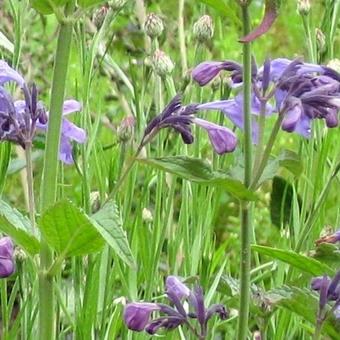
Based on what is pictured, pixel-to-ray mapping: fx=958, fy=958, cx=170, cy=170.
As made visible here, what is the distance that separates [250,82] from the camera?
81 cm

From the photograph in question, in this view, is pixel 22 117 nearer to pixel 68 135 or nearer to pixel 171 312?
pixel 68 135

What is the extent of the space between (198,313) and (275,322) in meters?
0.43

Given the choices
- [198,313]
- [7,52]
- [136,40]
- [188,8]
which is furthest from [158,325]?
[188,8]

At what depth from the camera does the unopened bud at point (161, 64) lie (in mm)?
1260

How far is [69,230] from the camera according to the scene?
30.3 inches

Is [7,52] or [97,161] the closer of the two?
[97,161]

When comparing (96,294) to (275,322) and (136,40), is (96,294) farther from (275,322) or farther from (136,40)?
(136,40)

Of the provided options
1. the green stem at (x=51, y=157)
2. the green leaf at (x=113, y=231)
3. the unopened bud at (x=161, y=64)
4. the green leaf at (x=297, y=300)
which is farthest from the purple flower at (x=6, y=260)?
the unopened bud at (x=161, y=64)

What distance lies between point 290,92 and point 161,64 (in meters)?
0.44

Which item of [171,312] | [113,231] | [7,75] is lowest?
[171,312]

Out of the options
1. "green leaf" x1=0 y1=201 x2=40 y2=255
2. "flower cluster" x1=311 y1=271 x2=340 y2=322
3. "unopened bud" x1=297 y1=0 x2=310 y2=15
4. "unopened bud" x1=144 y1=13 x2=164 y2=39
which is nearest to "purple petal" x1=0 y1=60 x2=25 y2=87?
"green leaf" x1=0 y1=201 x2=40 y2=255

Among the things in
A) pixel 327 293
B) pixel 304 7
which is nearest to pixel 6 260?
pixel 327 293

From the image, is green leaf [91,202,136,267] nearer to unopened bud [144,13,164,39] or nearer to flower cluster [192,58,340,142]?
flower cluster [192,58,340,142]

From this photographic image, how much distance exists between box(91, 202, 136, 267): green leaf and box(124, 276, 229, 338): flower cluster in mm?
133
